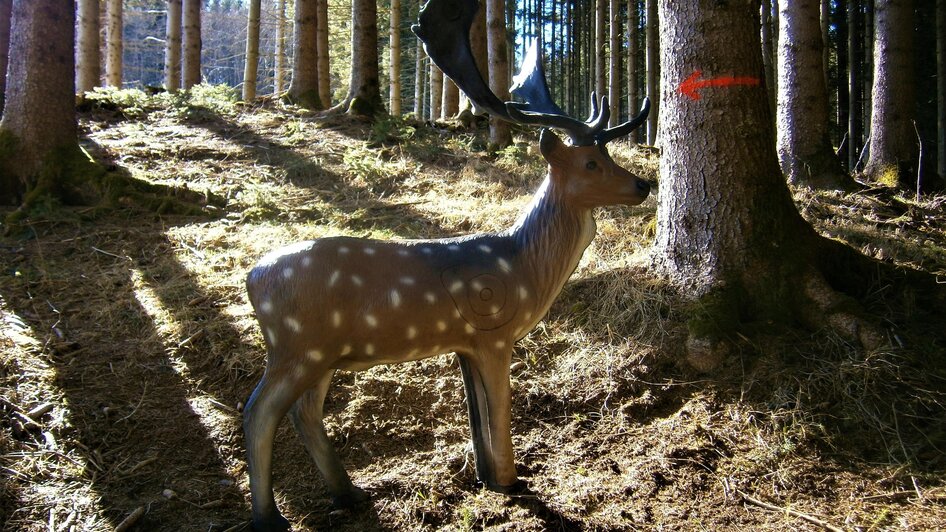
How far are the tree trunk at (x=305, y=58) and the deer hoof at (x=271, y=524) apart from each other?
9.41 metres

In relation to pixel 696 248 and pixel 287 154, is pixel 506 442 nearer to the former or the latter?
pixel 696 248

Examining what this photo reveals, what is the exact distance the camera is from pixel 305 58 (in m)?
11.3

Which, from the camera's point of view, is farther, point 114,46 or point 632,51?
point 632,51

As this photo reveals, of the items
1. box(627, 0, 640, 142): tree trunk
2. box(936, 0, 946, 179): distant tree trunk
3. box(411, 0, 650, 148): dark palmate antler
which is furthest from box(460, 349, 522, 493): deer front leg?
box(936, 0, 946, 179): distant tree trunk

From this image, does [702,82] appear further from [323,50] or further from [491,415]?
[323,50]

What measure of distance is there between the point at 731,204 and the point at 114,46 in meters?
15.6

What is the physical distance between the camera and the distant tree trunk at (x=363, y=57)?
10.7m

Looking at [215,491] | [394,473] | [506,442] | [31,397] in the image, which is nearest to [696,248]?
[506,442]

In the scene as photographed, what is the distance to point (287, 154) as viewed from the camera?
9156 millimetres

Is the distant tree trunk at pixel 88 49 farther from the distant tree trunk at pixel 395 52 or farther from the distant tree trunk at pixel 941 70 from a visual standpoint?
the distant tree trunk at pixel 941 70

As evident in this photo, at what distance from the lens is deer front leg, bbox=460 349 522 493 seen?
3408 millimetres

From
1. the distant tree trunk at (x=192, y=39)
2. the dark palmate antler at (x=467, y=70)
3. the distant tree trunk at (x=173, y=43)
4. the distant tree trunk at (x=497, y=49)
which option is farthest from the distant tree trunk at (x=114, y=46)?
the dark palmate antler at (x=467, y=70)

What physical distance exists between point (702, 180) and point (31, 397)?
4.77 metres

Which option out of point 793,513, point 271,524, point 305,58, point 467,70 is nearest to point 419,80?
point 305,58
